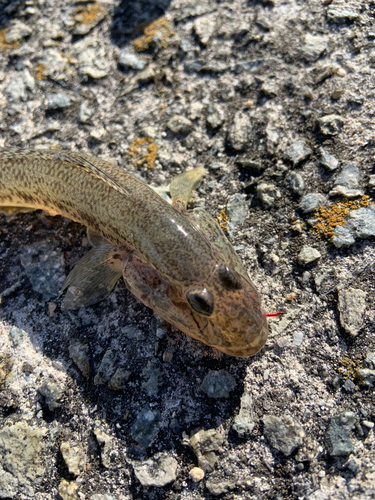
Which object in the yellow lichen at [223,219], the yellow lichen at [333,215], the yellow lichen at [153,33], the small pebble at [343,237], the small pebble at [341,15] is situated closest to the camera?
the small pebble at [343,237]

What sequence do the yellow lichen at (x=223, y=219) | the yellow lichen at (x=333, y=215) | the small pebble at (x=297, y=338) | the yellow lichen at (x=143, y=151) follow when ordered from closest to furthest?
the small pebble at (x=297, y=338), the yellow lichen at (x=333, y=215), the yellow lichen at (x=223, y=219), the yellow lichen at (x=143, y=151)

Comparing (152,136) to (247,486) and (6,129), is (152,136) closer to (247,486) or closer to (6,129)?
(6,129)

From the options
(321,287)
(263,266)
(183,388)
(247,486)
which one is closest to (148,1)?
(263,266)

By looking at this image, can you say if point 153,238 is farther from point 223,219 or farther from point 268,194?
point 268,194

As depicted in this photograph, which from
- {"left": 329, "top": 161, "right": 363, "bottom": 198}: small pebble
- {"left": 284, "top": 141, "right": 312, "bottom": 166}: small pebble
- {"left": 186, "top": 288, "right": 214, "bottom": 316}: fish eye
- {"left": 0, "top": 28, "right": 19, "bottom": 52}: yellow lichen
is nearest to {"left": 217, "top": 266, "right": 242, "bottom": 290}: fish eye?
{"left": 186, "top": 288, "right": 214, "bottom": 316}: fish eye

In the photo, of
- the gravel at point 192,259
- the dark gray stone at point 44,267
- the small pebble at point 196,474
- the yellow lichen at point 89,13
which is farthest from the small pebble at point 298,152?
the yellow lichen at point 89,13

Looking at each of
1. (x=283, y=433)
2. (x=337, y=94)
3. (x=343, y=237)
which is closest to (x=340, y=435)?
(x=283, y=433)

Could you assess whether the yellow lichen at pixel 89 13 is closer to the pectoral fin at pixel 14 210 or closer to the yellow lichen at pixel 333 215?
the pectoral fin at pixel 14 210
